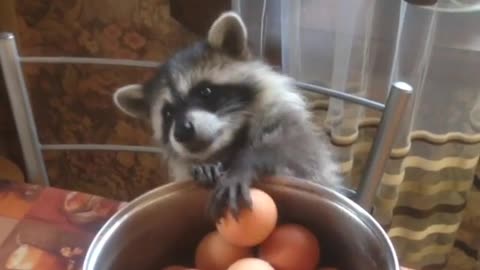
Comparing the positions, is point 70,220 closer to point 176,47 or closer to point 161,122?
point 161,122

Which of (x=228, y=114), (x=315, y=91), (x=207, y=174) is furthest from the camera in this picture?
(x=315, y=91)

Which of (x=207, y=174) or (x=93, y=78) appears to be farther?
(x=93, y=78)

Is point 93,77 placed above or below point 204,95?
below

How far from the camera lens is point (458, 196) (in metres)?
1.39

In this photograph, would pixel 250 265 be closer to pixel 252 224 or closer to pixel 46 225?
pixel 252 224

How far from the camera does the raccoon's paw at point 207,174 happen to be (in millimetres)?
814

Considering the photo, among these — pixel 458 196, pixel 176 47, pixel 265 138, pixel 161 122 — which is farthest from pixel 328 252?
pixel 176 47

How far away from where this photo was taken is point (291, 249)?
756mm

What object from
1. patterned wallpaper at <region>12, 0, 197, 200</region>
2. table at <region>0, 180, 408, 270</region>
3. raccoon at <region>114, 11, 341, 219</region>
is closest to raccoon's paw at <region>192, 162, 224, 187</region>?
raccoon at <region>114, 11, 341, 219</region>

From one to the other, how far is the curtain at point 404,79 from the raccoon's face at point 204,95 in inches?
8.9

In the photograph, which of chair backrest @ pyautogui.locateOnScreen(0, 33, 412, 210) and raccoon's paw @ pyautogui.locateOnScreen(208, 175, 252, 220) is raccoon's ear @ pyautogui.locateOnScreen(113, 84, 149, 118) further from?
raccoon's paw @ pyautogui.locateOnScreen(208, 175, 252, 220)

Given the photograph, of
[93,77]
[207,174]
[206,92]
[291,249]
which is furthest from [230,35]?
[93,77]

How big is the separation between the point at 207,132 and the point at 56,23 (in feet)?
2.58

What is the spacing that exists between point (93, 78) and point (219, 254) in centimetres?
93
